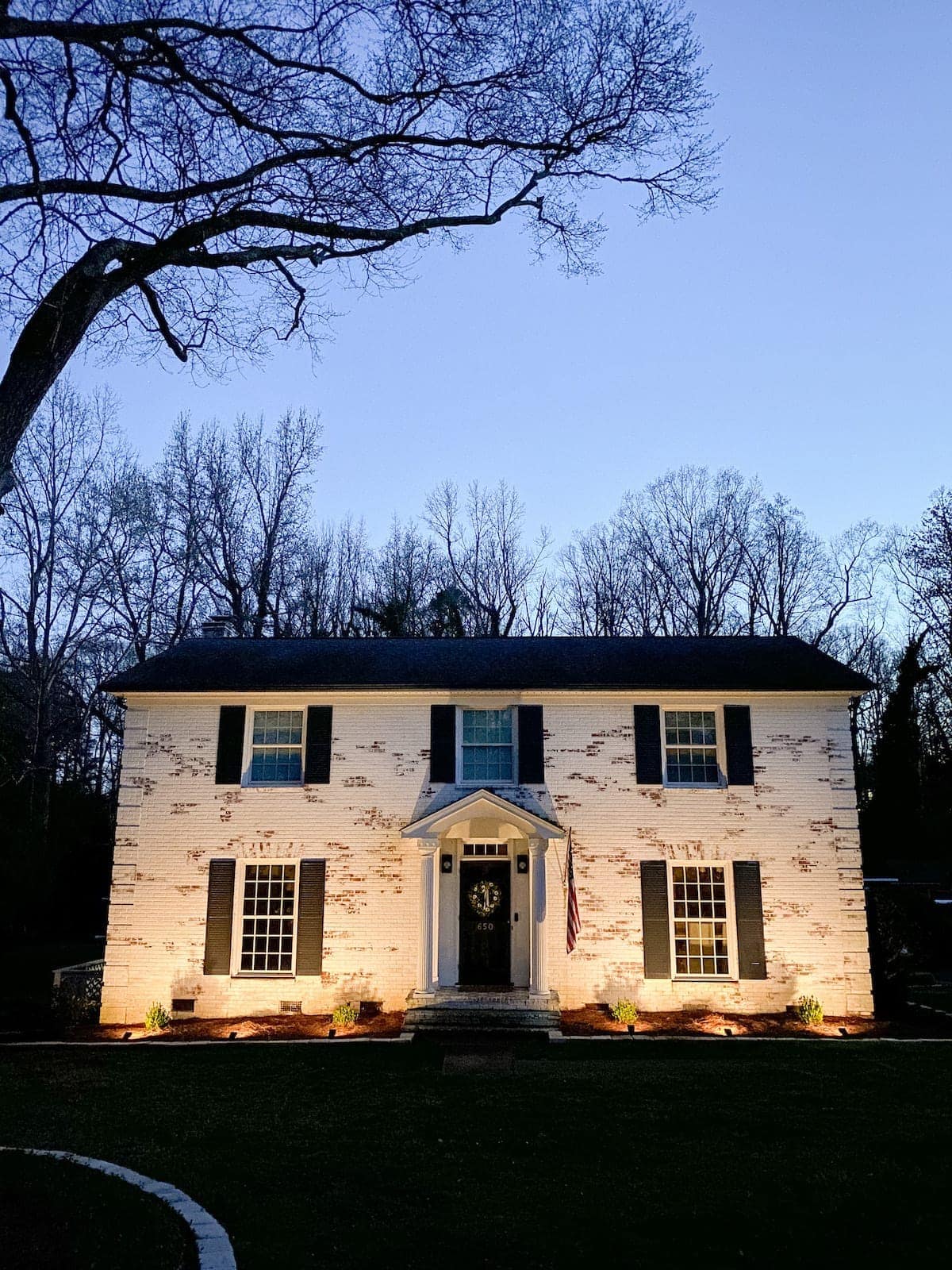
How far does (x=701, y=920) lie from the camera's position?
15.5 m

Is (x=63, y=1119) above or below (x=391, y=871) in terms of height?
below

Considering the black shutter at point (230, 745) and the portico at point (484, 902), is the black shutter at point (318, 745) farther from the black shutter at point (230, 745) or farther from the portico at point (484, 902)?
the portico at point (484, 902)

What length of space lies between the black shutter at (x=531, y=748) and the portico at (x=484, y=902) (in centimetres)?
78

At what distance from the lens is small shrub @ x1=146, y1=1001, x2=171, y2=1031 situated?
14648 millimetres

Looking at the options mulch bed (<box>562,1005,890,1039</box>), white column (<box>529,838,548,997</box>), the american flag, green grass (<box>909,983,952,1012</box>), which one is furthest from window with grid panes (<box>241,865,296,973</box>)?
green grass (<box>909,983,952,1012</box>)

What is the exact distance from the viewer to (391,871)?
15617mm

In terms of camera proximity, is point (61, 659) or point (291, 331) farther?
point (61, 659)

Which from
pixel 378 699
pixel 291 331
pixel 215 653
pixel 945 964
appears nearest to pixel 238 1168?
pixel 291 331

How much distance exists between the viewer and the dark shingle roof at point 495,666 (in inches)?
632

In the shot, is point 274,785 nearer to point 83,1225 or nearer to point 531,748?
point 531,748

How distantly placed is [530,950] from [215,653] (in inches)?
312

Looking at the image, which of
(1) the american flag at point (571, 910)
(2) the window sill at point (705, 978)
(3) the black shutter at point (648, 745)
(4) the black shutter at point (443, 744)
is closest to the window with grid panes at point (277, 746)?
(4) the black shutter at point (443, 744)

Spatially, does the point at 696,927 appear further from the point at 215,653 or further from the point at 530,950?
the point at 215,653

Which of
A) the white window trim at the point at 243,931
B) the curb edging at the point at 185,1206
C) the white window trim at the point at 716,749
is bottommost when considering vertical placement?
the curb edging at the point at 185,1206
